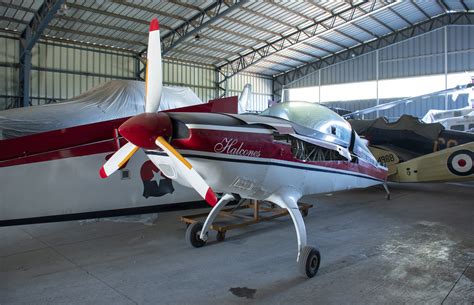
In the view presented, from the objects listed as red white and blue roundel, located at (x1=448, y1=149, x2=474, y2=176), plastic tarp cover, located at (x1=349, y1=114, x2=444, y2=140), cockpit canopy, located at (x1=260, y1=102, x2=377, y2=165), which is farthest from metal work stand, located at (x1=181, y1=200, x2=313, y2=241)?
plastic tarp cover, located at (x1=349, y1=114, x2=444, y2=140)

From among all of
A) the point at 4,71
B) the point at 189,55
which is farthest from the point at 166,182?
the point at 189,55

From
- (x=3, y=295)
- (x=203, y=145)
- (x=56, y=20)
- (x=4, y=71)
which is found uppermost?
(x=56, y=20)

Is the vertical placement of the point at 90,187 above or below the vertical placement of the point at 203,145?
below

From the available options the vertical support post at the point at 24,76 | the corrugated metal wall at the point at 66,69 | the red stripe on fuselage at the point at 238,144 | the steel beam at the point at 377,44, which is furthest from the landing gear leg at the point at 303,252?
the steel beam at the point at 377,44

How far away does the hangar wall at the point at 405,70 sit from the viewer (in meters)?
22.7

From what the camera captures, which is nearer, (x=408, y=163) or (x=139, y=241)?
(x=139, y=241)

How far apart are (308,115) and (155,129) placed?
223 centimetres

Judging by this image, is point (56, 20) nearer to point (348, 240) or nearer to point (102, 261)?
point (102, 261)

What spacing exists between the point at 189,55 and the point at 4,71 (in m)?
9.40

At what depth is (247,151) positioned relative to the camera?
377cm

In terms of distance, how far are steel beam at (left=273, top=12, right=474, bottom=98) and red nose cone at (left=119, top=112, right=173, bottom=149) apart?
25.3 metres

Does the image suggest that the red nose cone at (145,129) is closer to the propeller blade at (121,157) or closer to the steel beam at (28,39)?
the propeller blade at (121,157)

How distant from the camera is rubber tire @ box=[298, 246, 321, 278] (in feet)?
12.8

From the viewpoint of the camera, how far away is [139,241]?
17.7 ft
